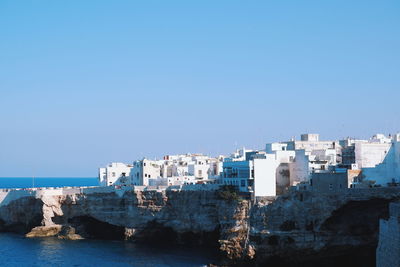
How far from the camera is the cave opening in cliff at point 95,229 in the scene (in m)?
63.3

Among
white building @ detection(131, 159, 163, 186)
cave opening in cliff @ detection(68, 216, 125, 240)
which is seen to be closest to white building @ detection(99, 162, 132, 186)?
white building @ detection(131, 159, 163, 186)

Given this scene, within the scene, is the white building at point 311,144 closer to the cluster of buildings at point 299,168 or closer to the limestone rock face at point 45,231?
the cluster of buildings at point 299,168

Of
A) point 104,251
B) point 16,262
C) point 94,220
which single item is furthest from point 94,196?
point 16,262

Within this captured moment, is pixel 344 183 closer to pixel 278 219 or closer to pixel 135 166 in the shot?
pixel 278 219

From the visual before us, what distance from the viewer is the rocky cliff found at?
150 ft

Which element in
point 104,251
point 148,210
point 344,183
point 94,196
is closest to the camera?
point 344,183

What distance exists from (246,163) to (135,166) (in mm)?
22797

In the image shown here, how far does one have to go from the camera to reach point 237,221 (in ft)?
163

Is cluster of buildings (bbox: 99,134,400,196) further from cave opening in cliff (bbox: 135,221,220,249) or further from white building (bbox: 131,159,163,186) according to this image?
cave opening in cliff (bbox: 135,221,220,249)

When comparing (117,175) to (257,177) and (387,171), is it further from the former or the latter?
(387,171)

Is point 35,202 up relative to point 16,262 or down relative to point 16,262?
up

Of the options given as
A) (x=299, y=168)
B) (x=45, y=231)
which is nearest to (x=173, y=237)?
(x=45, y=231)

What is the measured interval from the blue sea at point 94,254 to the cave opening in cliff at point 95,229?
10.2ft

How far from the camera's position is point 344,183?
4703cm
